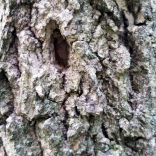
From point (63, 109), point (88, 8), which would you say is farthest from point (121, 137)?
point (88, 8)

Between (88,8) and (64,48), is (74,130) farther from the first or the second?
(88,8)

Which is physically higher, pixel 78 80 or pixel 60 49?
pixel 60 49

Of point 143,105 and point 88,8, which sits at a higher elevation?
point 88,8

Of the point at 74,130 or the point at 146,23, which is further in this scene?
the point at 146,23
